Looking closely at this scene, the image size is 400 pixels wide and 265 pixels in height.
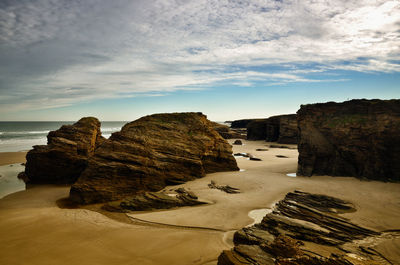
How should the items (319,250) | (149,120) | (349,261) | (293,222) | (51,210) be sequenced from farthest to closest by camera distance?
1. (149,120)
2. (51,210)
3. (293,222)
4. (319,250)
5. (349,261)

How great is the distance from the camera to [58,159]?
18391 millimetres

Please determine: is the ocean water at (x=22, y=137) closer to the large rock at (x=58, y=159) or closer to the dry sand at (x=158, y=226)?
the large rock at (x=58, y=159)

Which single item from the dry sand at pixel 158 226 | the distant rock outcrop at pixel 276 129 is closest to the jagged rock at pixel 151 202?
the dry sand at pixel 158 226

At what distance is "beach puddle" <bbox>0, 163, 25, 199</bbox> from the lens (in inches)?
649

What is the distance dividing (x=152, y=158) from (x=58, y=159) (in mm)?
8791

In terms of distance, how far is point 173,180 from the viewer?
15.4m

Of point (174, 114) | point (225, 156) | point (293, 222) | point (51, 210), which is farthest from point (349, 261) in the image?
point (174, 114)

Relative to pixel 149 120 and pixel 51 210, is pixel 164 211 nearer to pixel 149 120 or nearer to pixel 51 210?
pixel 51 210

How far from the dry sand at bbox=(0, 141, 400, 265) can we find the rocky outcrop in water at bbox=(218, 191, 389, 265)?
77 cm

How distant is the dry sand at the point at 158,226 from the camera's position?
7.52m

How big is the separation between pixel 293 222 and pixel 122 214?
7602 mm

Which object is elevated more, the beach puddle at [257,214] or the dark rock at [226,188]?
the dark rock at [226,188]

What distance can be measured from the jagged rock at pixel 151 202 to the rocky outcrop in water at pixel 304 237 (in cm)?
446

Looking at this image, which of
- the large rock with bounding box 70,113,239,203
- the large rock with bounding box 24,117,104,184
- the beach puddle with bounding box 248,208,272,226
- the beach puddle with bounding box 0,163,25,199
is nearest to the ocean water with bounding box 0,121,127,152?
the beach puddle with bounding box 0,163,25,199
